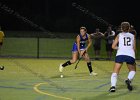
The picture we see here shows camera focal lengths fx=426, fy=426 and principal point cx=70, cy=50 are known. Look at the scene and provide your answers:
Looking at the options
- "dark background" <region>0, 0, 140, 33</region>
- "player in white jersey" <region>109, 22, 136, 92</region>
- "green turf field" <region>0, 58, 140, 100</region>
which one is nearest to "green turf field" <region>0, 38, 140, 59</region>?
"dark background" <region>0, 0, 140, 33</region>

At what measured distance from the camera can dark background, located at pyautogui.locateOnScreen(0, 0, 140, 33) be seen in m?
36.8

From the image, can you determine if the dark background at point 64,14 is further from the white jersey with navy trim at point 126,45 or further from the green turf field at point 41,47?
the white jersey with navy trim at point 126,45

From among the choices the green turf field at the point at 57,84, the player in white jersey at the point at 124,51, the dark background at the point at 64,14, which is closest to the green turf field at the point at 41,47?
the dark background at the point at 64,14

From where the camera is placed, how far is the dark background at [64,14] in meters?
36.8

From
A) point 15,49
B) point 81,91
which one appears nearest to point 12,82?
point 81,91

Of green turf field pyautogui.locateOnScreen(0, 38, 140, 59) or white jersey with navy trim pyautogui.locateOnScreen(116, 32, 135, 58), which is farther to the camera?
green turf field pyautogui.locateOnScreen(0, 38, 140, 59)

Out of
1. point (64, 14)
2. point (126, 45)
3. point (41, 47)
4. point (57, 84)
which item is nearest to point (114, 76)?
point (126, 45)

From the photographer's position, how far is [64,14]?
128 feet

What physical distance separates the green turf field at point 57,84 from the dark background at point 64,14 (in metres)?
17.4

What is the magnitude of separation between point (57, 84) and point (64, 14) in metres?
25.7

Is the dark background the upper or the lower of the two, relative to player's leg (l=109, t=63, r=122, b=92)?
upper

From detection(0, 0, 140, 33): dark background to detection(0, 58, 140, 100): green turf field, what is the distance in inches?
684

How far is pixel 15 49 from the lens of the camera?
96.1 feet

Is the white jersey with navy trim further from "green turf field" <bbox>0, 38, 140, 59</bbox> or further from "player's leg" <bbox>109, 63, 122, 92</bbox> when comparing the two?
"green turf field" <bbox>0, 38, 140, 59</bbox>
